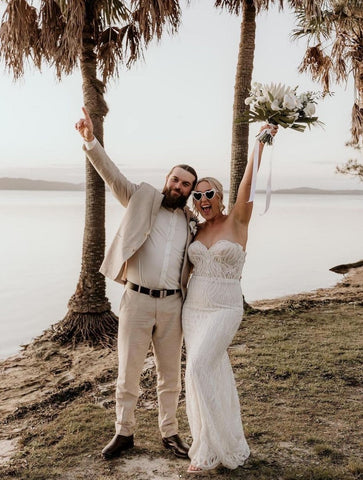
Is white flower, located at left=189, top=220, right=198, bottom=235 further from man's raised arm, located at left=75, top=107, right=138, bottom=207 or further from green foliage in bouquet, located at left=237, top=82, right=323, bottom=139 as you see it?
green foliage in bouquet, located at left=237, top=82, right=323, bottom=139

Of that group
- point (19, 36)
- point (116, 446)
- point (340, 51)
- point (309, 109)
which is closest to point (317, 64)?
point (340, 51)

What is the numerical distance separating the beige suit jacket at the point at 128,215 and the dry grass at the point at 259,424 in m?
1.45

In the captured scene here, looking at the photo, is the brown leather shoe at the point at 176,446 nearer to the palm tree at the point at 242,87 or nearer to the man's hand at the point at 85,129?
the man's hand at the point at 85,129

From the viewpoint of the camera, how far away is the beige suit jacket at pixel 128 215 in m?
3.93

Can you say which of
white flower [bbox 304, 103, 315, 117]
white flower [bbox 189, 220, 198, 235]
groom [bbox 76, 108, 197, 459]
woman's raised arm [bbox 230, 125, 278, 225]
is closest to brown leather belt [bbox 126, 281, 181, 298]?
groom [bbox 76, 108, 197, 459]

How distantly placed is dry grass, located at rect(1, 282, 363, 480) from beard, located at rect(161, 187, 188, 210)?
80.5 inches

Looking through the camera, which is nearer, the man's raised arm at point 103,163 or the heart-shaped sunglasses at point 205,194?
the man's raised arm at point 103,163

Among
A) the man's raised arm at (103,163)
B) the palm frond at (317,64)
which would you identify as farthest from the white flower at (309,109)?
the palm frond at (317,64)

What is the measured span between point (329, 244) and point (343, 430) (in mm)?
25128

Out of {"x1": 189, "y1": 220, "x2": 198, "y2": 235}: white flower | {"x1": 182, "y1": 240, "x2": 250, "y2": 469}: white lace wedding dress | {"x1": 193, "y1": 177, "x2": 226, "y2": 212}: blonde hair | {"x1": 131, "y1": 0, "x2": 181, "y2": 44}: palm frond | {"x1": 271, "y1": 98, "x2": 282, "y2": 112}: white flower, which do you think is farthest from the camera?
{"x1": 131, "y1": 0, "x2": 181, "y2": 44}: palm frond

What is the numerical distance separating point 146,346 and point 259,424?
4.78 ft

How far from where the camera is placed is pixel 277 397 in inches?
208

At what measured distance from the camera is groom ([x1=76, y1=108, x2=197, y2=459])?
12.9 feet

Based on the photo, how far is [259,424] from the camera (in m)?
4.64
